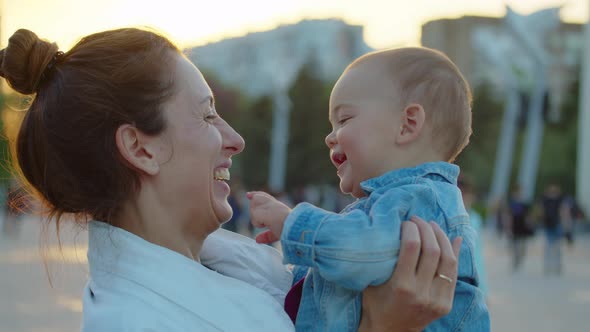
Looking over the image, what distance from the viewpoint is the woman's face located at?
2.58 metres

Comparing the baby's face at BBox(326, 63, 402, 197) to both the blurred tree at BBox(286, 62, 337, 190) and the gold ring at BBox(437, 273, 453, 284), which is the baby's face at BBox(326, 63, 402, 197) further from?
the blurred tree at BBox(286, 62, 337, 190)

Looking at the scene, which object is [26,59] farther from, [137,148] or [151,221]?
[151,221]

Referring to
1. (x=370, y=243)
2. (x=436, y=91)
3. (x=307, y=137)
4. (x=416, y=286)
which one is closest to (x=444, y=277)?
(x=416, y=286)

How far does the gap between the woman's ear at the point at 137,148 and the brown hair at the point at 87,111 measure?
0.02 m

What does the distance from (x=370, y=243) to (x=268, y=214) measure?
1.12 feet

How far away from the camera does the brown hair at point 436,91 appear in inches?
104

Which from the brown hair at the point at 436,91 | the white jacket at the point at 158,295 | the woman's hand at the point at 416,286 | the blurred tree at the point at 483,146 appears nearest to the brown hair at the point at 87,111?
the white jacket at the point at 158,295

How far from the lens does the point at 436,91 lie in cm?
265

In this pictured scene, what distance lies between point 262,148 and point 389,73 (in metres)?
53.3

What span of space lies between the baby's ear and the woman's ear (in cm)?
68

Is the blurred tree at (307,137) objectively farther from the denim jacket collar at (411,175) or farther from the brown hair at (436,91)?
the denim jacket collar at (411,175)

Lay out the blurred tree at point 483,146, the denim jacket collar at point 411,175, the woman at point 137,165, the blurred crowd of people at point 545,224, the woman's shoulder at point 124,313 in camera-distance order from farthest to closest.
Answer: the blurred tree at point 483,146 → the blurred crowd of people at point 545,224 → the denim jacket collar at point 411,175 → the woman at point 137,165 → the woman's shoulder at point 124,313

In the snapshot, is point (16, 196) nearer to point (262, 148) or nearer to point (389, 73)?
point (389, 73)

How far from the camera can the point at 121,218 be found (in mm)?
2619
